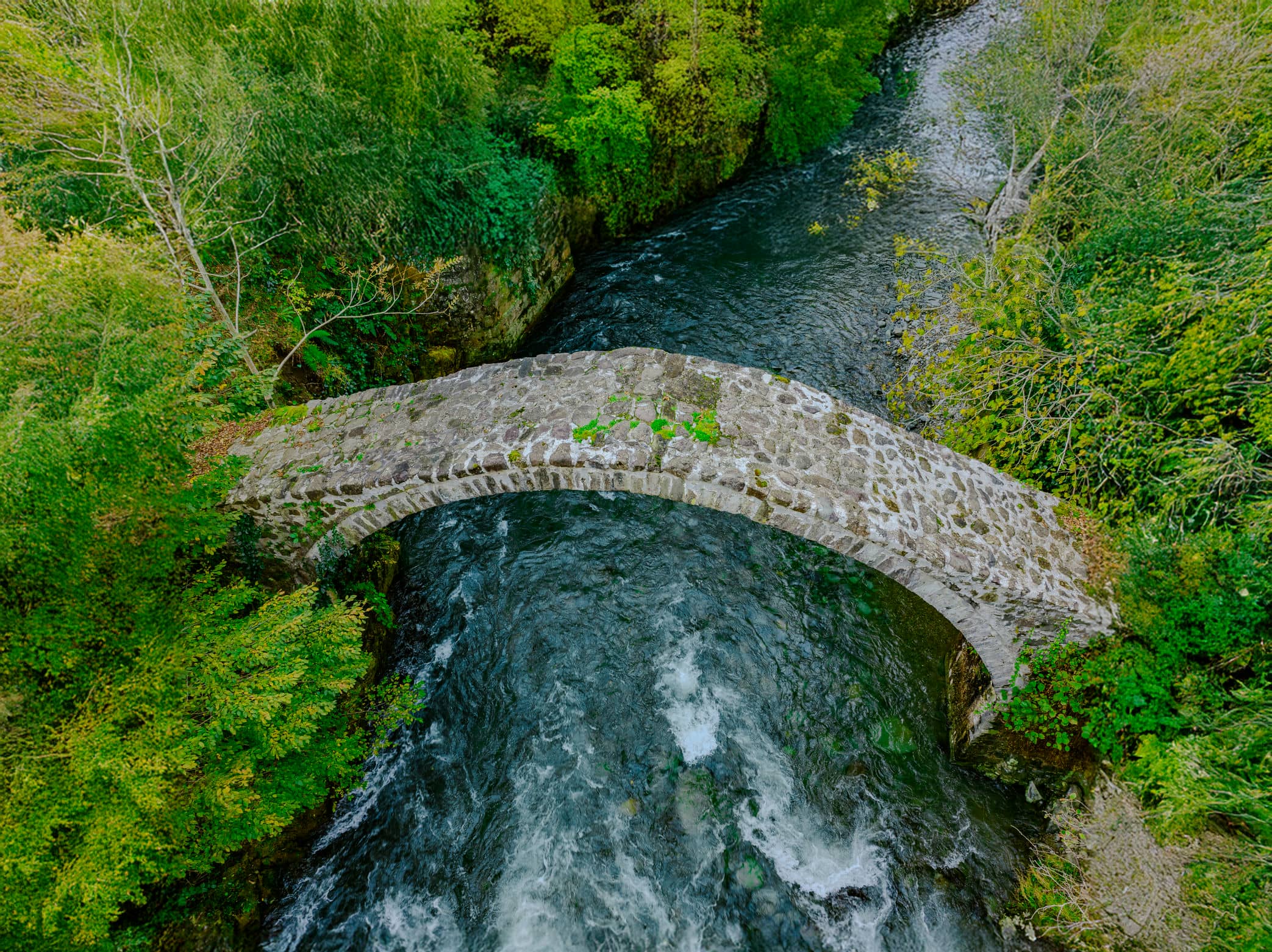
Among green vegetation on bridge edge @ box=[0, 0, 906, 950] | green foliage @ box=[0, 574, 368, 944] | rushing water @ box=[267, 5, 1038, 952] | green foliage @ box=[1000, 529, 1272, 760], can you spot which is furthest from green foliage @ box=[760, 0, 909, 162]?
green foliage @ box=[0, 574, 368, 944]

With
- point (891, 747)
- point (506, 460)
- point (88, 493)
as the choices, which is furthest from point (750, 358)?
point (88, 493)

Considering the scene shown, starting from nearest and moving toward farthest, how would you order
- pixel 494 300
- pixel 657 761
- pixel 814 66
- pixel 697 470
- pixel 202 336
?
pixel 697 470 → pixel 202 336 → pixel 657 761 → pixel 494 300 → pixel 814 66

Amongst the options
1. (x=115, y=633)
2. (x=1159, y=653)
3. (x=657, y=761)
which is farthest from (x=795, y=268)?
(x=115, y=633)

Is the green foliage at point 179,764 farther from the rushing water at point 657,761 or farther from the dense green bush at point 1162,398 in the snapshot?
the dense green bush at point 1162,398

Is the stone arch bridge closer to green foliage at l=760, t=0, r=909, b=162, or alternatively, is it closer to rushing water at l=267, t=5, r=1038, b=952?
rushing water at l=267, t=5, r=1038, b=952

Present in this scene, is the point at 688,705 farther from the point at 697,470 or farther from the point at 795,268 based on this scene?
Answer: the point at 795,268

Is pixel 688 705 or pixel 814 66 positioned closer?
pixel 688 705
